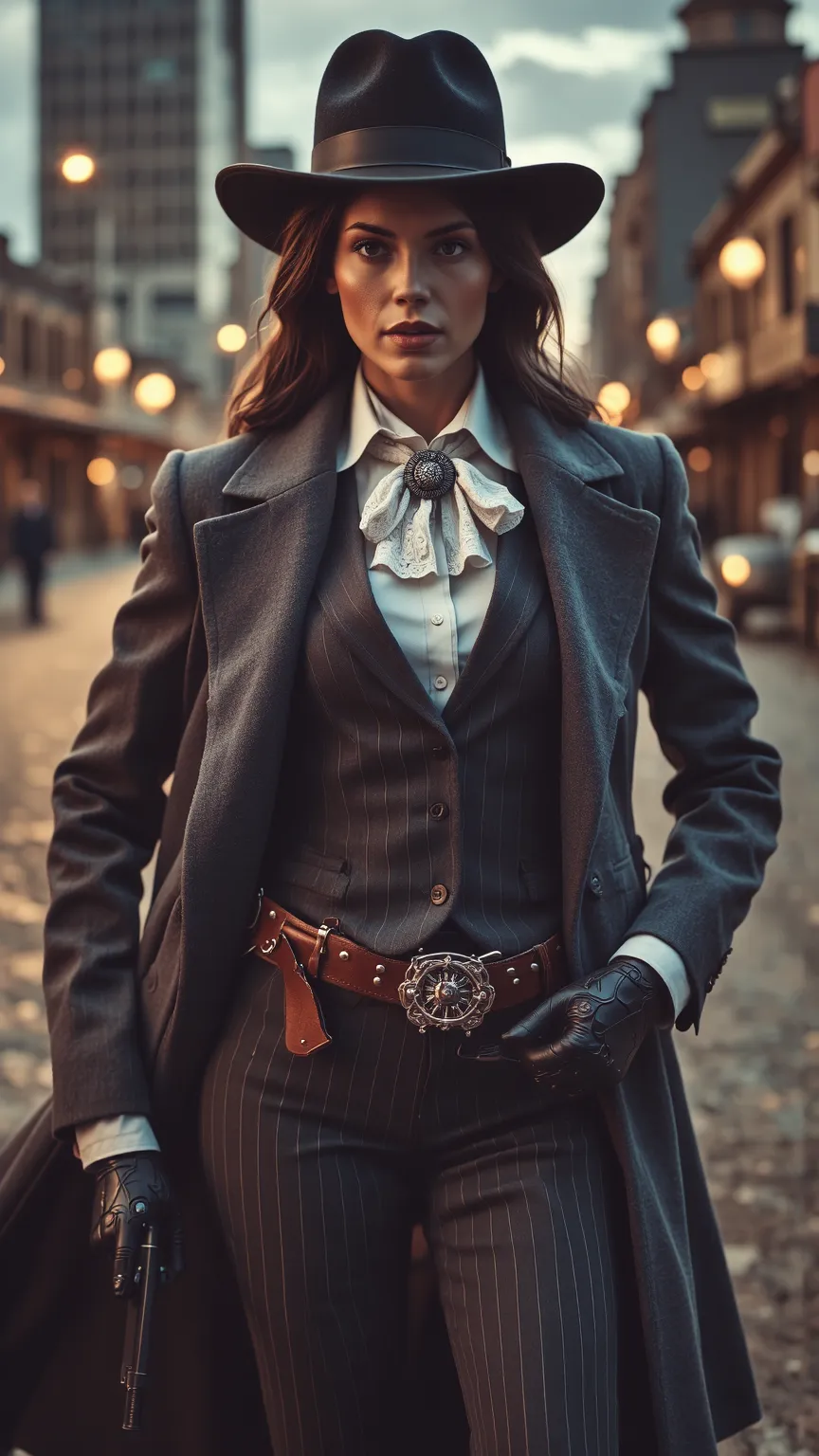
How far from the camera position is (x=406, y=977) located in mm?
1905

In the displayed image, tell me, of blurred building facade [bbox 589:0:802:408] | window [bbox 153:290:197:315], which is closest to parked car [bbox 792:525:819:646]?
blurred building facade [bbox 589:0:802:408]

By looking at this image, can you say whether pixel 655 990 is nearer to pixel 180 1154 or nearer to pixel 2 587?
pixel 180 1154

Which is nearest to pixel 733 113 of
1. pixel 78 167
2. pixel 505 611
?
pixel 78 167

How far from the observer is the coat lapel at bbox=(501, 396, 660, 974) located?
1.96 metres

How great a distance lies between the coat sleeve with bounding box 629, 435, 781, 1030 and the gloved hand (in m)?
0.74

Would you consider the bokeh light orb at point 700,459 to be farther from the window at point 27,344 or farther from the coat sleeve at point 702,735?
the coat sleeve at point 702,735

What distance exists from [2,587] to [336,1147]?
94.8 ft

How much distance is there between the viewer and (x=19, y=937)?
238 inches

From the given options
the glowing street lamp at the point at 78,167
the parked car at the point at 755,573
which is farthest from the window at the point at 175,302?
the glowing street lamp at the point at 78,167

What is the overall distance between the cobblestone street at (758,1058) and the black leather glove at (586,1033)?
541mm

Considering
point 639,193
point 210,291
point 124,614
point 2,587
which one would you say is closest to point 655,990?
point 124,614

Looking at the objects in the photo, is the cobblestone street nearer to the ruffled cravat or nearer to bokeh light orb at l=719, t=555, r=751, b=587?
the ruffled cravat

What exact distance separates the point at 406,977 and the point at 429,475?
2.18 ft

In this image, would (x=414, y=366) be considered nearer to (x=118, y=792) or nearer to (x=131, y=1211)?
(x=118, y=792)
